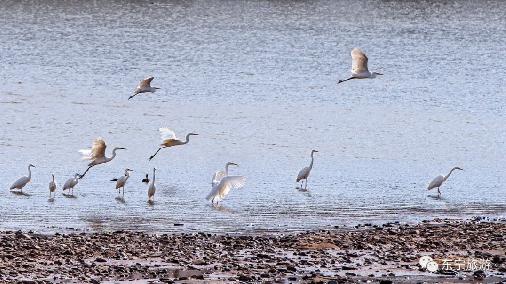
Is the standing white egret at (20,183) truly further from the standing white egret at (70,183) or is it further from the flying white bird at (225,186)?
the flying white bird at (225,186)

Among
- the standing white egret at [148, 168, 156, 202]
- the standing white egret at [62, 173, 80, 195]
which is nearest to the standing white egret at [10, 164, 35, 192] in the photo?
the standing white egret at [62, 173, 80, 195]

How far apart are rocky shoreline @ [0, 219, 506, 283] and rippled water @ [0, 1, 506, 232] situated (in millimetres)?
Result: 1915

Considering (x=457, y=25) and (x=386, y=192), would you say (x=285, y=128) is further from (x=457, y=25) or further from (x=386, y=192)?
(x=457, y=25)

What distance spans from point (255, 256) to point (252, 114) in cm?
1896

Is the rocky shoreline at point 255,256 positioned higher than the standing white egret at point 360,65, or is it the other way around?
the standing white egret at point 360,65

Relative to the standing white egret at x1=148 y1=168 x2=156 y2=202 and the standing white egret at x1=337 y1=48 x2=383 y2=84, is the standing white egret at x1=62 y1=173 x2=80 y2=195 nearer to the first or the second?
the standing white egret at x1=148 y1=168 x2=156 y2=202

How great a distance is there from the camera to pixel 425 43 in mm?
56406

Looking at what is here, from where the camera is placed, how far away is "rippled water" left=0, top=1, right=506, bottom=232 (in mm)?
22734

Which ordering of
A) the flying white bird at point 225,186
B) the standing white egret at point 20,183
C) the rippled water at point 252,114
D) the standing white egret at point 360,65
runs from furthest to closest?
1. the standing white egret at point 20,183
2. the standing white egret at point 360,65
3. the rippled water at point 252,114
4. the flying white bird at point 225,186

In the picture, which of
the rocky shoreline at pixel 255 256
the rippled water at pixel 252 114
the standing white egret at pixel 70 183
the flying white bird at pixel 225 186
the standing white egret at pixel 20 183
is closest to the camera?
the rocky shoreline at pixel 255 256

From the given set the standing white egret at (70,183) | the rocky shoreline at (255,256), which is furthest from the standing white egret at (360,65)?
the standing white egret at (70,183)

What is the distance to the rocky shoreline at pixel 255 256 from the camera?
1538cm

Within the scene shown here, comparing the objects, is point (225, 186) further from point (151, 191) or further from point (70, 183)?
point (70, 183)

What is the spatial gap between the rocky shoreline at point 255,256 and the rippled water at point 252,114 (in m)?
1.92
